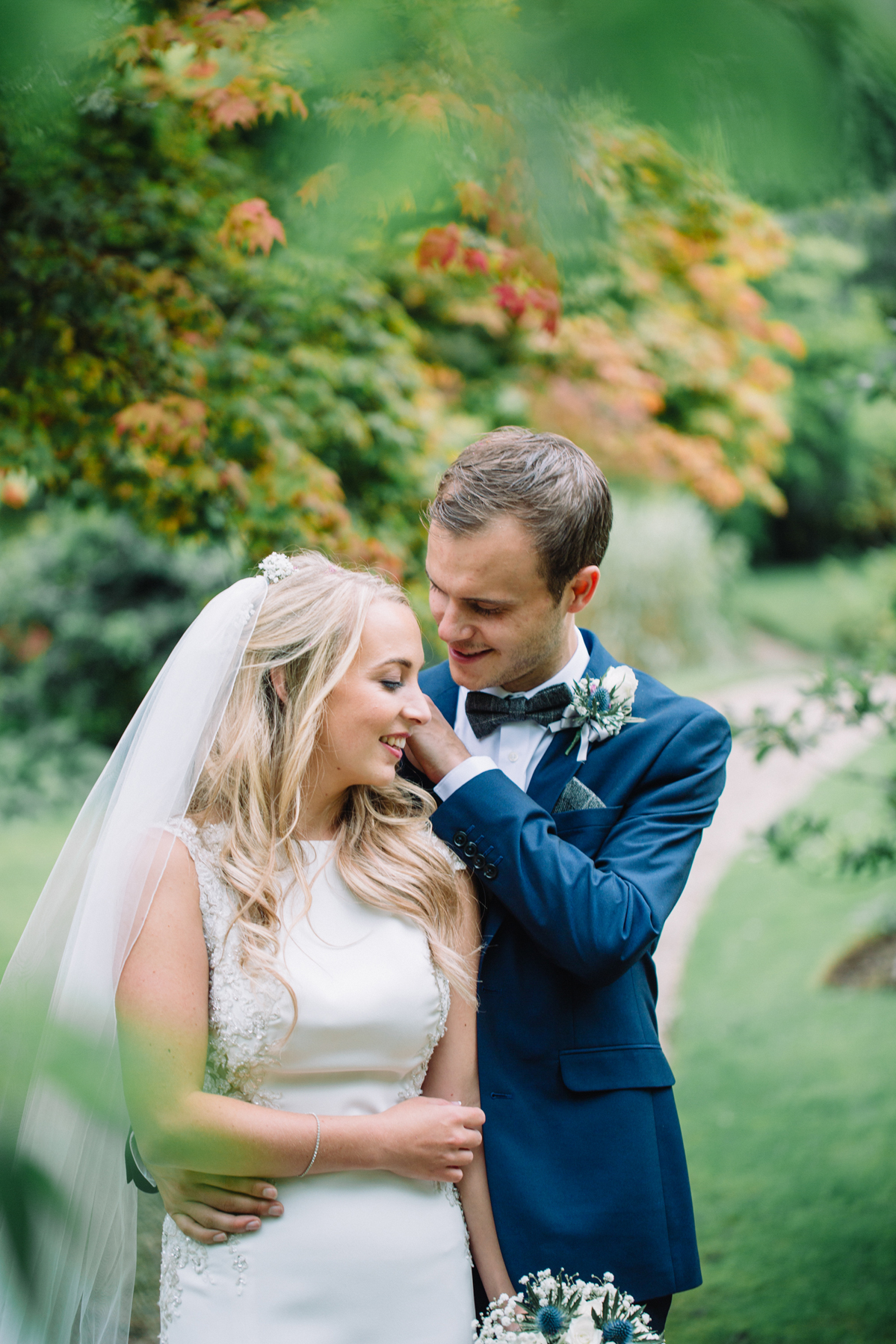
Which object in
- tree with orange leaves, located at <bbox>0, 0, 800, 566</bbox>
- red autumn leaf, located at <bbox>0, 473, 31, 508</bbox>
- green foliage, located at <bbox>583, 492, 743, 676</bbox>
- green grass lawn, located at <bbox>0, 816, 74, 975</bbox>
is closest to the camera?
tree with orange leaves, located at <bbox>0, 0, 800, 566</bbox>

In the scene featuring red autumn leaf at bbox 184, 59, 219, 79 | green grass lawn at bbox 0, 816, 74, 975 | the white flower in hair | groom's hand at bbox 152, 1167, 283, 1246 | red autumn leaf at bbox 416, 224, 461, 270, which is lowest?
green grass lawn at bbox 0, 816, 74, 975

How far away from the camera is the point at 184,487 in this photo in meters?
3.59

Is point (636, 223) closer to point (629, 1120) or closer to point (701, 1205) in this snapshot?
point (629, 1120)

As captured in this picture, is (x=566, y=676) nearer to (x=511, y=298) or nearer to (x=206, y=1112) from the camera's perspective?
(x=206, y=1112)

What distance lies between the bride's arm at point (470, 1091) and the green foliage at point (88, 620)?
22.9ft

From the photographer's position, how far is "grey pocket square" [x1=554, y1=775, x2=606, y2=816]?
2.13 m

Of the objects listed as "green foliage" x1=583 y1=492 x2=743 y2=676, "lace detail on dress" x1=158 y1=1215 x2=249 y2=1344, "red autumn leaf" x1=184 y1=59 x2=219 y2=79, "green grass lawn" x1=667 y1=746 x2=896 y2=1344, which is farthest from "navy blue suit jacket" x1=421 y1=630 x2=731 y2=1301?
"green foliage" x1=583 y1=492 x2=743 y2=676

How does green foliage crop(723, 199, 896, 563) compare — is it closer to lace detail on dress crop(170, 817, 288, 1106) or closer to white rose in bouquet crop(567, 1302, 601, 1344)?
lace detail on dress crop(170, 817, 288, 1106)

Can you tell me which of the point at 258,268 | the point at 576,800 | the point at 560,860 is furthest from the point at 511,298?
the point at 560,860

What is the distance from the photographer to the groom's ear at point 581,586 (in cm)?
219

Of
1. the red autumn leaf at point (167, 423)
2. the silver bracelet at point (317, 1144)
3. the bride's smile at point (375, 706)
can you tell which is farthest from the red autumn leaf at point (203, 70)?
the silver bracelet at point (317, 1144)

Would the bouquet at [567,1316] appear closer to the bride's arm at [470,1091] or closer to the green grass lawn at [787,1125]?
the bride's arm at [470,1091]

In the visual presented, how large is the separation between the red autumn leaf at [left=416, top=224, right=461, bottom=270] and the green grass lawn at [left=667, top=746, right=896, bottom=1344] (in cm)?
267

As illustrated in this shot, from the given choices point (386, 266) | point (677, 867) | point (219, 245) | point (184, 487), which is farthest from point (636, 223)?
point (677, 867)
